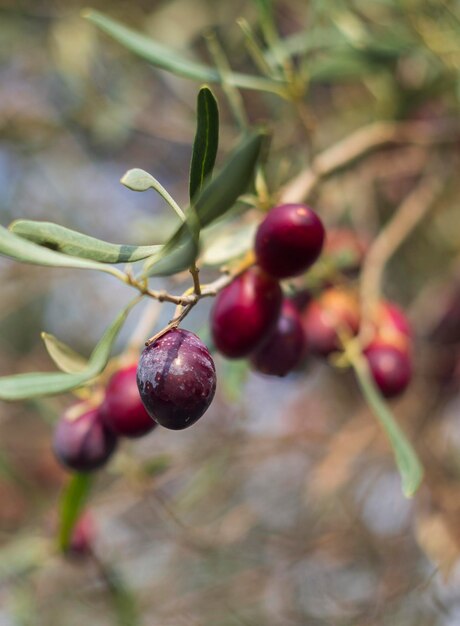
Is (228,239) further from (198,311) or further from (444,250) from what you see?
(198,311)

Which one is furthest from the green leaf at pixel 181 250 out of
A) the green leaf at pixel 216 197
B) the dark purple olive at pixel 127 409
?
the dark purple olive at pixel 127 409

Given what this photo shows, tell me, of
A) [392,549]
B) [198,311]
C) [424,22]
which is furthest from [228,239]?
[198,311]

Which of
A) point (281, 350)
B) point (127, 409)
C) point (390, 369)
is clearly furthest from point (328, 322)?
point (127, 409)

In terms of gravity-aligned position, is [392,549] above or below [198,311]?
above

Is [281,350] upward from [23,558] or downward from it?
upward

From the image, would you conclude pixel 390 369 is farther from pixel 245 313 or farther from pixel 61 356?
pixel 61 356

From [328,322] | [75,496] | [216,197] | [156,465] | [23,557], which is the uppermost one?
[216,197]
